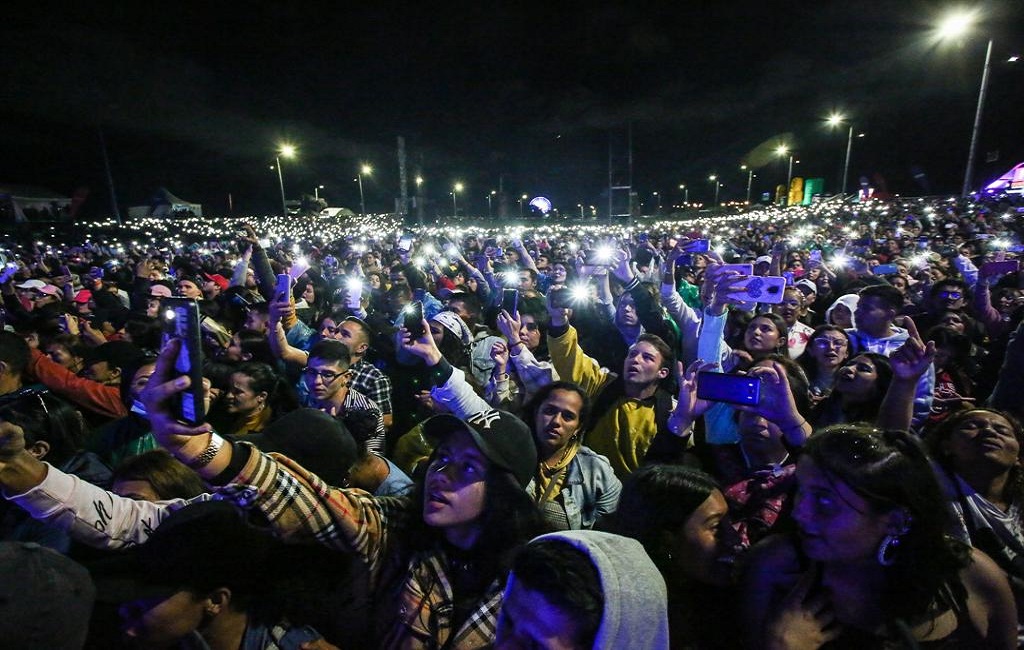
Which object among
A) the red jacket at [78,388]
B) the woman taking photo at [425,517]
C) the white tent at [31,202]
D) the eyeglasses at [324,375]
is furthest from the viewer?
the white tent at [31,202]

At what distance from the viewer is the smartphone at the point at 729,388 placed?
8.39ft

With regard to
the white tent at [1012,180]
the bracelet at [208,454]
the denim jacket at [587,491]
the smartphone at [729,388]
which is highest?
the white tent at [1012,180]

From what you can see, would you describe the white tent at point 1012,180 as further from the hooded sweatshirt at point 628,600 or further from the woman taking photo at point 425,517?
the hooded sweatshirt at point 628,600

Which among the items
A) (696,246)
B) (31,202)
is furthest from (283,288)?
(31,202)

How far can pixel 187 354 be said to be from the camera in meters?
1.60

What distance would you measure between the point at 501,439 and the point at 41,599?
1.51m

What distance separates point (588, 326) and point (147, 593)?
19.0ft

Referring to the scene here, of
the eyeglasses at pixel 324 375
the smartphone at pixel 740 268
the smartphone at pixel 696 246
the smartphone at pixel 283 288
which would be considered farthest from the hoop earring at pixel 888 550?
the smartphone at pixel 696 246

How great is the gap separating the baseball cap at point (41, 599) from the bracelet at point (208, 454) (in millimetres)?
400

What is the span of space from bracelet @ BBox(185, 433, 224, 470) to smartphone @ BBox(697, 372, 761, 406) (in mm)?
2279

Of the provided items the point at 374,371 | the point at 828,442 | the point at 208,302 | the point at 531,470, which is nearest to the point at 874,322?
the point at 828,442

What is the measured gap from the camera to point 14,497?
1.72 metres

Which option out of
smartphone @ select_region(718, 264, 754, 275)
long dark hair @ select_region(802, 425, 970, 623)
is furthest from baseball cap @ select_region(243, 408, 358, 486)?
smartphone @ select_region(718, 264, 754, 275)

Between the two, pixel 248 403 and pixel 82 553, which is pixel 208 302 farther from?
pixel 82 553
